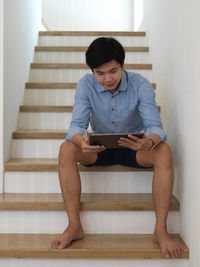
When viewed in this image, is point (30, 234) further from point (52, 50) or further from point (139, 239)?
point (52, 50)

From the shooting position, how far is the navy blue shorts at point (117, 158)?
188cm

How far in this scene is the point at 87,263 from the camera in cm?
161

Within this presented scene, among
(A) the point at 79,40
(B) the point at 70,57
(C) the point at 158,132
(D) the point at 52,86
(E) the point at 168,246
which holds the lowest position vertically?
(E) the point at 168,246

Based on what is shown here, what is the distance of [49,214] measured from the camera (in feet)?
5.96

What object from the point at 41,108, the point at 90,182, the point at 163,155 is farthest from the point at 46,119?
the point at 163,155

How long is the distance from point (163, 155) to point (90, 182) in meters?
0.54

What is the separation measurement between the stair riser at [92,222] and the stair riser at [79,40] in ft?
7.33

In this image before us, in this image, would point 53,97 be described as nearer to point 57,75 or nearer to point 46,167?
point 57,75

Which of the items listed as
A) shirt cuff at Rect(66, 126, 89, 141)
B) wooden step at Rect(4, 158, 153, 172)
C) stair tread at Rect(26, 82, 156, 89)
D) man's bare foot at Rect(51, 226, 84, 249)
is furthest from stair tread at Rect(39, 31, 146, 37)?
man's bare foot at Rect(51, 226, 84, 249)

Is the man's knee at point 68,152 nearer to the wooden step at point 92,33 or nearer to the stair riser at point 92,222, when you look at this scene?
the stair riser at point 92,222

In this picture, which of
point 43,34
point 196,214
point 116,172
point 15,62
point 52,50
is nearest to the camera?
point 196,214

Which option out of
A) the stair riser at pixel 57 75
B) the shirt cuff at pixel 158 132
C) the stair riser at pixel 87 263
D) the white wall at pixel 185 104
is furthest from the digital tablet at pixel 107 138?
the stair riser at pixel 57 75

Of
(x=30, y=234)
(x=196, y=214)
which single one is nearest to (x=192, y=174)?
(x=196, y=214)

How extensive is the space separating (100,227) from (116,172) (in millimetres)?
335
